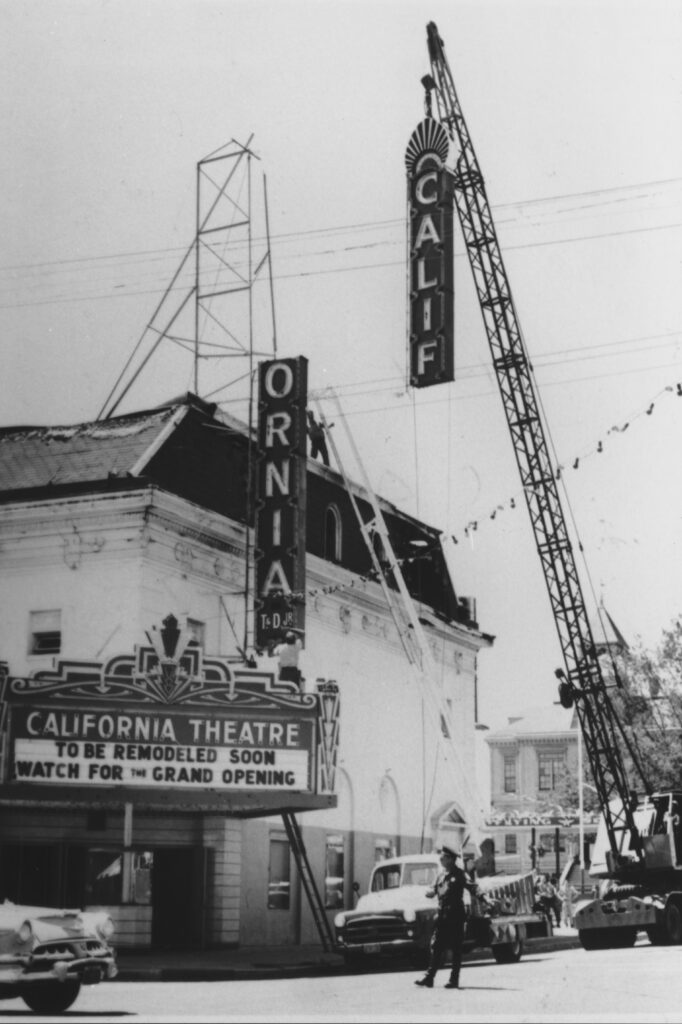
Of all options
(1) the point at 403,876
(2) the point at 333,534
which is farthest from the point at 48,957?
(2) the point at 333,534

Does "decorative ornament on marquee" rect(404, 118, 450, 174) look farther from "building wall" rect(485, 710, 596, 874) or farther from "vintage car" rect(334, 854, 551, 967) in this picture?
"building wall" rect(485, 710, 596, 874)

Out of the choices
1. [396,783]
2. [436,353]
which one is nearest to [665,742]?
[396,783]

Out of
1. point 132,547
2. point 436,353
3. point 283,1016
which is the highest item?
point 436,353

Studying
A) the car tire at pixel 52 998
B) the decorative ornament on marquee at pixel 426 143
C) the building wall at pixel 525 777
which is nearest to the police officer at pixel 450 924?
the car tire at pixel 52 998

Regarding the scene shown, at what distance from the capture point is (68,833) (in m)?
25.7

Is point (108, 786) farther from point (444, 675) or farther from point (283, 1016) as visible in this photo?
point (444, 675)

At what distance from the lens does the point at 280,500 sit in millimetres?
27766

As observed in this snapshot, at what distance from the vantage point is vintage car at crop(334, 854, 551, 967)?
21.6 metres

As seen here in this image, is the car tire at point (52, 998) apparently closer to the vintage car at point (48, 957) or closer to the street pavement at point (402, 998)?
the vintage car at point (48, 957)

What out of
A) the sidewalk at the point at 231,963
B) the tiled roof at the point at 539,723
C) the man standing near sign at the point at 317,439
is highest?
the man standing near sign at the point at 317,439

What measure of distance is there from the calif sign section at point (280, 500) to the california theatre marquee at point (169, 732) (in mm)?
3241

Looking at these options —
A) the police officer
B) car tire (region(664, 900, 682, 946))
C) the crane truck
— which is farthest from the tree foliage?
the police officer

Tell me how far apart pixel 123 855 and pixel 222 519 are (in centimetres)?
690

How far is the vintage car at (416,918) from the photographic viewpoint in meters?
21.6
